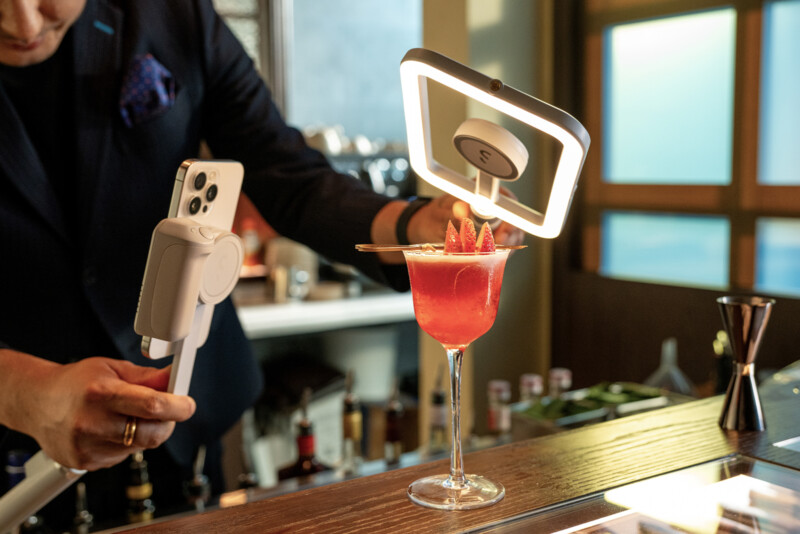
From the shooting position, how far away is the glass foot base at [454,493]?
831 mm

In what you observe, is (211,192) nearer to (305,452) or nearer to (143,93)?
(143,93)

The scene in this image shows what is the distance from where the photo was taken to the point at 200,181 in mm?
841

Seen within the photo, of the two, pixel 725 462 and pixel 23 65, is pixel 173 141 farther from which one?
pixel 725 462

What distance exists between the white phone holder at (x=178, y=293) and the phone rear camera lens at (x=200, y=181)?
42mm

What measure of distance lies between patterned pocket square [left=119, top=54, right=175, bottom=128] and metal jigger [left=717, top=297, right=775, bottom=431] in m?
1.04

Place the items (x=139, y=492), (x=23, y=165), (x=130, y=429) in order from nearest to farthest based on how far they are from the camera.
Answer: (x=130, y=429) → (x=23, y=165) → (x=139, y=492)

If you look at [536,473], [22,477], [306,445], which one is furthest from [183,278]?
[306,445]

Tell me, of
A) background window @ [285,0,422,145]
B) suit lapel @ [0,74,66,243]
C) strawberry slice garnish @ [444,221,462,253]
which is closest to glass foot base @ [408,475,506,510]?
strawberry slice garnish @ [444,221,462,253]

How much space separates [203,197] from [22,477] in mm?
684

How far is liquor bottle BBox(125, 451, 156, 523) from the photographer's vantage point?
1420 mm

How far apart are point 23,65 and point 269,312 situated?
2407mm

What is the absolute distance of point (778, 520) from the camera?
0.77 metres

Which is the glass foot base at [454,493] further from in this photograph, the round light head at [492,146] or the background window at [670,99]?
the background window at [670,99]

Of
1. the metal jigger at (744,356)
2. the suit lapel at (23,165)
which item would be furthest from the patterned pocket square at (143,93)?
the metal jigger at (744,356)
